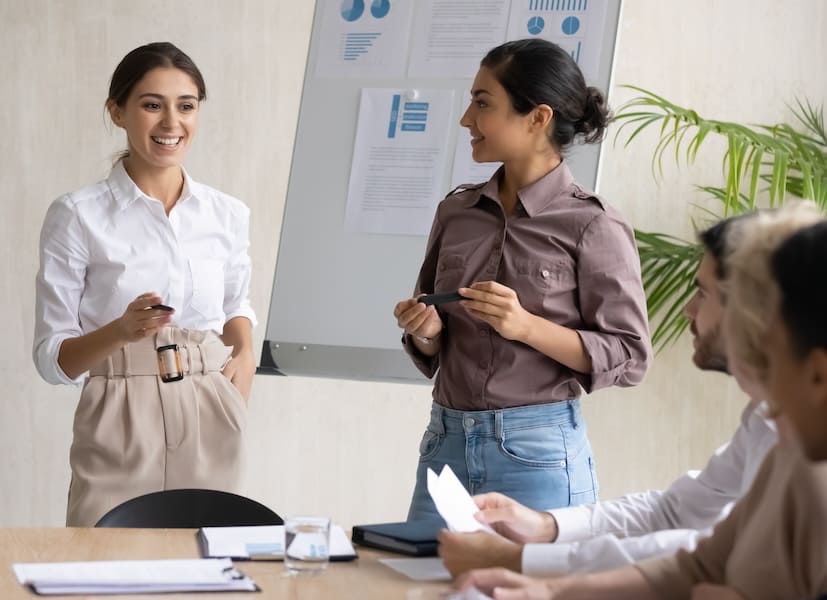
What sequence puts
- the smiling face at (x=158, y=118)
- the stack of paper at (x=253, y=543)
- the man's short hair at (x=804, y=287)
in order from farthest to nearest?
1. the smiling face at (x=158, y=118)
2. the stack of paper at (x=253, y=543)
3. the man's short hair at (x=804, y=287)

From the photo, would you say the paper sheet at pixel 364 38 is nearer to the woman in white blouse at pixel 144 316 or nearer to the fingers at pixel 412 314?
the woman in white blouse at pixel 144 316

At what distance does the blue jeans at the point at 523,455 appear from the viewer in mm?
2361

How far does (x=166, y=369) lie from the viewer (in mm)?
2775

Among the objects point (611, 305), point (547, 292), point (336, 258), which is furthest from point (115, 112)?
point (611, 305)

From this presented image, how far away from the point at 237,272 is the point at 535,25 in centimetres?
111

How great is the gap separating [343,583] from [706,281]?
75 cm

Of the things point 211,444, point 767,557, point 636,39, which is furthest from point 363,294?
point 767,557

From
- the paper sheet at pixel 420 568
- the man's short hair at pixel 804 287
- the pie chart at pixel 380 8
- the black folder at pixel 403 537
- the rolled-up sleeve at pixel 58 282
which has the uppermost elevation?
the pie chart at pixel 380 8

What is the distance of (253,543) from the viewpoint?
2008mm

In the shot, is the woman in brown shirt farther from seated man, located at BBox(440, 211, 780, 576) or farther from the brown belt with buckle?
the brown belt with buckle

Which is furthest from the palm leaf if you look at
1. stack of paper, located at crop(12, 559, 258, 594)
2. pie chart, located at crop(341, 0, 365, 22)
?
stack of paper, located at crop(12, 559, 258, 594)

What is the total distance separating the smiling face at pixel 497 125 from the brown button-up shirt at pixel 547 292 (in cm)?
8

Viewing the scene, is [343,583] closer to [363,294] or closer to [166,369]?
[166,369]

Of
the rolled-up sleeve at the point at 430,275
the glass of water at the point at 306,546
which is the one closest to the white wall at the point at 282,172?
the rolled-up sleeve at the point at 430,275
